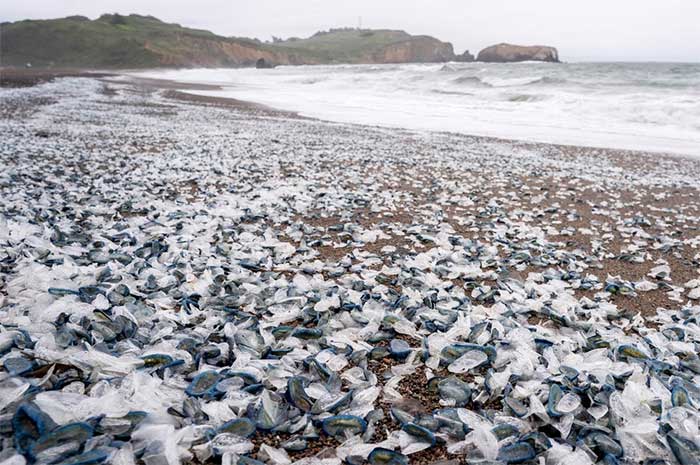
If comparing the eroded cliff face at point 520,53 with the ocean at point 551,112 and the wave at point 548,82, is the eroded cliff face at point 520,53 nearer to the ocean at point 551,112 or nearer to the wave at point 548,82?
the wave at point 548,82

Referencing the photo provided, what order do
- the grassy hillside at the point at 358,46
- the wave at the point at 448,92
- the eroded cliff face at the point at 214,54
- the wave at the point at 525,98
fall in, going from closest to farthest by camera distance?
the wave at the point at 525,98, the wave at the point at 448,92, the eroded cliff face at the point at 214,54, the grassy hillside at the point at 358,46

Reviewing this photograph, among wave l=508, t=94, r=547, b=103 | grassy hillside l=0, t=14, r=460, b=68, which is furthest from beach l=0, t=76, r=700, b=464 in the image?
grassy hillside l=0, t=14, r=460, b=68

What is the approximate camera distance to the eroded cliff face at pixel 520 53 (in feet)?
401

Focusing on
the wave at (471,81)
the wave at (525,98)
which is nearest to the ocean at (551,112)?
the wave at (525,98)

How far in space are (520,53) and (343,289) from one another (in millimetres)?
138314

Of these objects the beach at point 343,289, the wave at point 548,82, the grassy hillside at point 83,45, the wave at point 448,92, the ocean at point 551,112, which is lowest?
the beach at point 343,289

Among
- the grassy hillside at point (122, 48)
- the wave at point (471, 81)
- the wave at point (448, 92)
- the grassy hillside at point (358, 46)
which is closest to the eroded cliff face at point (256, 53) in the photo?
the grassy hillside at point (122, 48)

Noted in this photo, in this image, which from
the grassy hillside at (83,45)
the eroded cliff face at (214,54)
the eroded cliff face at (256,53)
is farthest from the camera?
the eroded cliff face at (256,53)

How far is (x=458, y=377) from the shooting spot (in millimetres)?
3240

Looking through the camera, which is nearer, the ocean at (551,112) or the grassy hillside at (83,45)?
the ocean at (551,112)

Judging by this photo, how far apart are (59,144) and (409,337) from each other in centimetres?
1113

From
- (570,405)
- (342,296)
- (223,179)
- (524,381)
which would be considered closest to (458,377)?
(524,381)

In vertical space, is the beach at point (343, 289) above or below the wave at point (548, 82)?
Result: below

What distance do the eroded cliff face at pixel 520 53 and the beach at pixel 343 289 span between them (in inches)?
5067
